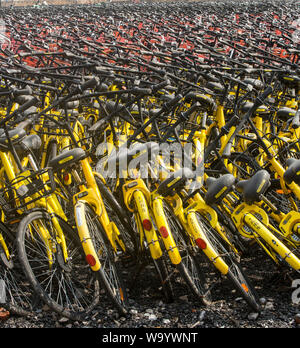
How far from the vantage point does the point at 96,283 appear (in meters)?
3.57

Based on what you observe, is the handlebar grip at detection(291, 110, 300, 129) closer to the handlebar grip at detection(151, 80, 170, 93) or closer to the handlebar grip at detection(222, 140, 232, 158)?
the handlebar grip at detection(222, 140, 232, 158)

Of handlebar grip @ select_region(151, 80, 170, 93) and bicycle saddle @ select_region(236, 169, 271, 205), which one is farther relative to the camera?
handlebar grip @ select_region(151, 80, 170, 93)

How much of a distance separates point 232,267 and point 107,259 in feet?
3.27

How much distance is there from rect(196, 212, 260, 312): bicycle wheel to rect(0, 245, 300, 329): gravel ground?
113mm

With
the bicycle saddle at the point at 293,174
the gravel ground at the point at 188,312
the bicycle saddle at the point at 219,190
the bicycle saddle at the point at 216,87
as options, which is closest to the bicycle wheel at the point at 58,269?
the gravel ground at the point at 188,312

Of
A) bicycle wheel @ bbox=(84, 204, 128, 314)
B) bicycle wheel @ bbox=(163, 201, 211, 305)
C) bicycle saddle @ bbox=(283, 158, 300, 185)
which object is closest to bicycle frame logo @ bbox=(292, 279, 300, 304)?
bicycle wheel @ bbox=(163, 201, 211, 305)

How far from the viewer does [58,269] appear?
11.4ft

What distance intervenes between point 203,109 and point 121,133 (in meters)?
0.91

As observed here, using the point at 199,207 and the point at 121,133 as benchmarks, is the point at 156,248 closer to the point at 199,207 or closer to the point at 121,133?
the point at 199,207

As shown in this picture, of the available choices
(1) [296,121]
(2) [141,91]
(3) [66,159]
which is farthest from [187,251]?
(1) [296,121]

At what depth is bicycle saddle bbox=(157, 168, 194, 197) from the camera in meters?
3.51

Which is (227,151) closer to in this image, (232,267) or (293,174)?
(293,174)

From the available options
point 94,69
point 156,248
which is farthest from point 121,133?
point 156,248

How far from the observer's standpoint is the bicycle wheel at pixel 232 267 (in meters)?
3.38
